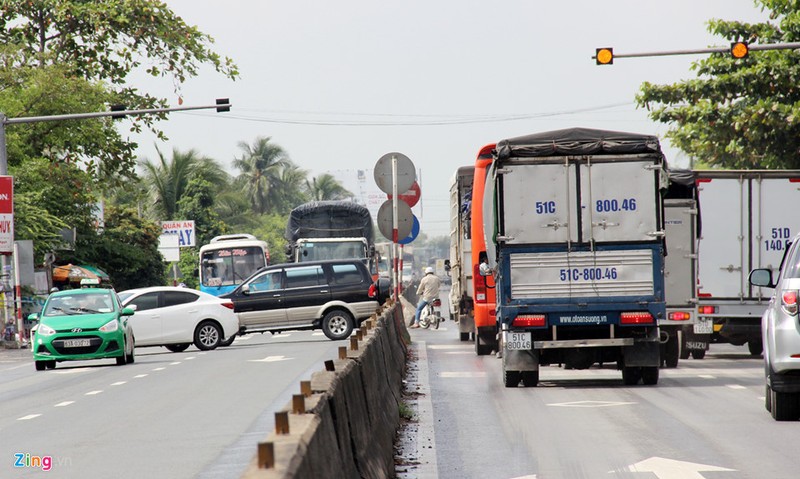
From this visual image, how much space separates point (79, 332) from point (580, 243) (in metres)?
11.6

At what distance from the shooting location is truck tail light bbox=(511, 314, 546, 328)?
54.9 ft

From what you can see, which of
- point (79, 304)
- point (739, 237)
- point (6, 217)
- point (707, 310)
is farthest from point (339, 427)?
point (6, 217)

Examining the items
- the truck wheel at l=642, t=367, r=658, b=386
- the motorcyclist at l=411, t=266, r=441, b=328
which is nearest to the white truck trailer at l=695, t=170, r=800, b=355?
the truck wheel at l=642, t=367, r=658, b=386

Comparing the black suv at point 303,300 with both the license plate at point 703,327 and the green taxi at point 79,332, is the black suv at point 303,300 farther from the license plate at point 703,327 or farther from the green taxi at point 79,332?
the license plate at point 703,327

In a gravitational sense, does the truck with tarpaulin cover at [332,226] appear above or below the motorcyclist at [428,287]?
above

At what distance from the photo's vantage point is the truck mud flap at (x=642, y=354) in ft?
55.4

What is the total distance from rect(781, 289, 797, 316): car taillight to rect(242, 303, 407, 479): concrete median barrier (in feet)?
12.2

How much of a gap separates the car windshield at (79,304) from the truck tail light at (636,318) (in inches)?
477

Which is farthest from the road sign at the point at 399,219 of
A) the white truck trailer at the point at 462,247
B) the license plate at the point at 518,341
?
the license plate at the point at 518,341

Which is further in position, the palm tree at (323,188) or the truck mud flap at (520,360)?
the palm tree at (323,188)

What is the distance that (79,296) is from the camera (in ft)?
85.0

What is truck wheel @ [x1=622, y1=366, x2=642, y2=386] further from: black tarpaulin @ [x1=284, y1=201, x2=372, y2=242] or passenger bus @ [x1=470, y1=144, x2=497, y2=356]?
black tarpaulin @ [x1=284, y1=201, x2=372, y2=242]

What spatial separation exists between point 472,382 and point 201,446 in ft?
23.7

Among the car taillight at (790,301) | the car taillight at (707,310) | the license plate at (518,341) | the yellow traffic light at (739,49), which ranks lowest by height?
the car taillight at (707,310)
